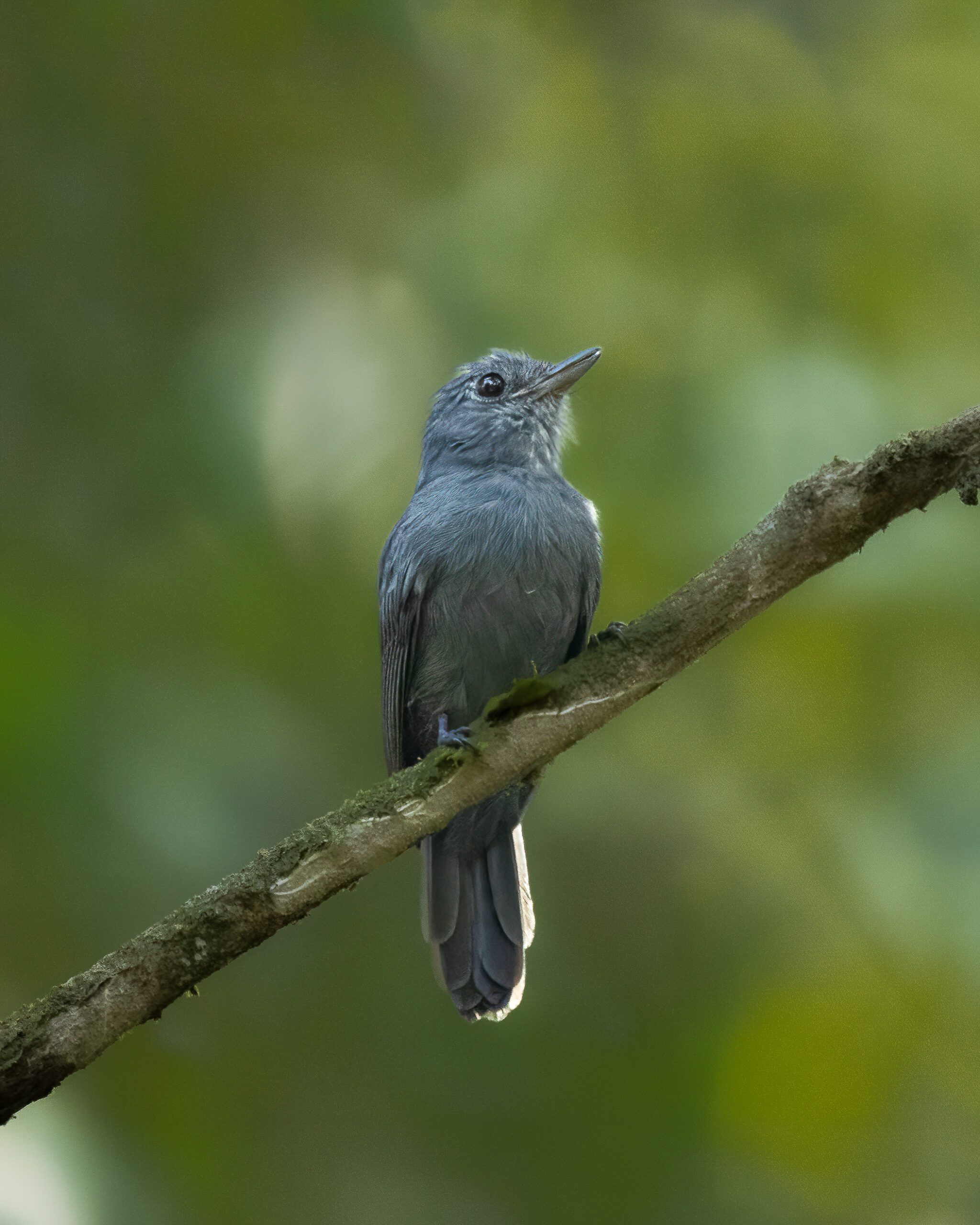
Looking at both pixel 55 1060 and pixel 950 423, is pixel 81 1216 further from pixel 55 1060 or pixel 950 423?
pixel 950 423

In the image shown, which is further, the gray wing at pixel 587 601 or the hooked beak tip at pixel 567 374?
the hooked beak tip at pixel 567 374

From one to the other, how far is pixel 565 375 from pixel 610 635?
1.65 meters

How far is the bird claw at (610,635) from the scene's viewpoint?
10.5 feet

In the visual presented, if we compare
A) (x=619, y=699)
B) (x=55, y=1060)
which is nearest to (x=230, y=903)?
(x=55, y=1060)

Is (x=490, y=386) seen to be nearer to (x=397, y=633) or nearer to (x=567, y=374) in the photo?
(x=567, y=374)

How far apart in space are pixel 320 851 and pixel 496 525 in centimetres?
152

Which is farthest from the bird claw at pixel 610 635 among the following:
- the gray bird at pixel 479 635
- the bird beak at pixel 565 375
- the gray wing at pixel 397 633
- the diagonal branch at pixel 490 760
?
the bird beak at pixel 565 375

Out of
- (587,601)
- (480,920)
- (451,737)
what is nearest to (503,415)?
(587,601)

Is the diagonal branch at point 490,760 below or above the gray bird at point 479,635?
below

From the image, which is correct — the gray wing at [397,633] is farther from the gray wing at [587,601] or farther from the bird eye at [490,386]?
the bird eye at [490,386]

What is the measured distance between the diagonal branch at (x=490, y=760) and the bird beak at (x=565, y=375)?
5.85ft

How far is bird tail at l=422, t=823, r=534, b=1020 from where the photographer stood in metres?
4.34

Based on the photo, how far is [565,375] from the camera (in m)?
4.78

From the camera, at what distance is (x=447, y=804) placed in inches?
125
